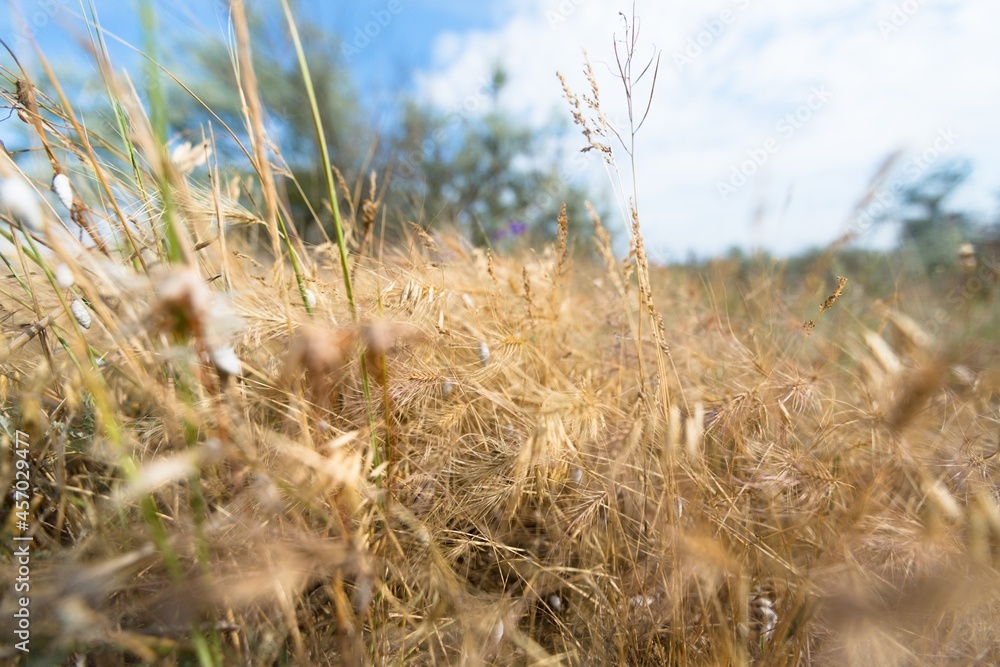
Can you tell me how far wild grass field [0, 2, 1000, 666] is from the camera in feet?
1.78

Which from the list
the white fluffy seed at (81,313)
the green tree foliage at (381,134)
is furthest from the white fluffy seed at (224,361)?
the green tree foliage at (381,134)

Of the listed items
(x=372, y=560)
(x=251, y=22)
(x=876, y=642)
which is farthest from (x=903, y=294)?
(x=251, y=22)

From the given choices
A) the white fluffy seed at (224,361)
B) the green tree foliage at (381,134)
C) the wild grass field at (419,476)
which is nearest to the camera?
the white fluffy seed at (224,361)

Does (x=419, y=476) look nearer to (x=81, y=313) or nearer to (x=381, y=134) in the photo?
(x=81, y=313)

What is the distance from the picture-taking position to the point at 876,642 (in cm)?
59

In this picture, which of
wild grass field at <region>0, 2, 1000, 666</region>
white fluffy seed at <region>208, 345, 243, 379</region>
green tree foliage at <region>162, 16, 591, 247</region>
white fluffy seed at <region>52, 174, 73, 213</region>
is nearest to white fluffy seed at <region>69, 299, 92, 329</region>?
wild grass field at <region>0, 2, 1000, 666</region>

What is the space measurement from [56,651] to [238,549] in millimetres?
212

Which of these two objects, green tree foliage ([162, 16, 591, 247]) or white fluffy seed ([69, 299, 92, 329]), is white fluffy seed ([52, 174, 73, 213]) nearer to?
white fluffy seed ([69, 299, 92, 329])

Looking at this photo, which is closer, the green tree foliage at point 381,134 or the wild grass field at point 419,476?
the wild grass field at point 419,476

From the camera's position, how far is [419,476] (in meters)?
0.73

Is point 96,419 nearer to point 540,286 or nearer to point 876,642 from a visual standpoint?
point 540,286

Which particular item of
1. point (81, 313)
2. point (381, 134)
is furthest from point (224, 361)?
point (381, 134)

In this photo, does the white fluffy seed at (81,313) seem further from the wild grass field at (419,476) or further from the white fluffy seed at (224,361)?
the white fluffy seed at (224,361)

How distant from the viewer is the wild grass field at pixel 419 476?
54cm
